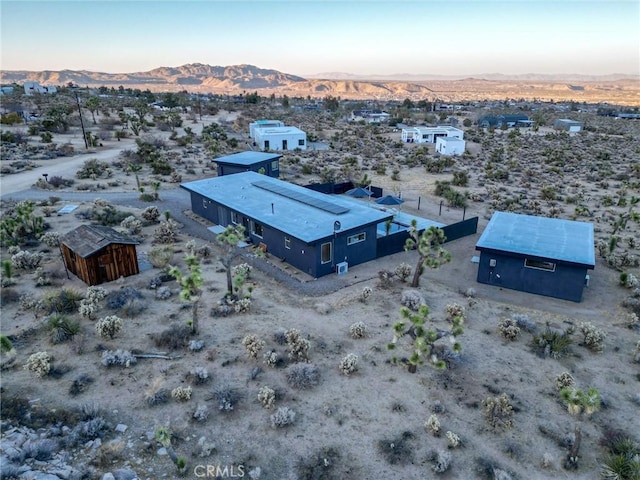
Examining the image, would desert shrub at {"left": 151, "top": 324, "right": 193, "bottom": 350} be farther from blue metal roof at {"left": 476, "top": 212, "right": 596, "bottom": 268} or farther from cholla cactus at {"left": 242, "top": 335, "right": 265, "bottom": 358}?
blue metal roof at {"left": 476, "top": 212, "right": 596, "bottom": 268}

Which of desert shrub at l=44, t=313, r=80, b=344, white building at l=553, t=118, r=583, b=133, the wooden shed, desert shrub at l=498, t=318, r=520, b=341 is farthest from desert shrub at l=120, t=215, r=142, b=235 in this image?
white building at l=553, t=118, r=583, b=133

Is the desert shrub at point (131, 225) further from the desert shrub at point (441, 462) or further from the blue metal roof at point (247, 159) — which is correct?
the desert shrub at point (441, 462)

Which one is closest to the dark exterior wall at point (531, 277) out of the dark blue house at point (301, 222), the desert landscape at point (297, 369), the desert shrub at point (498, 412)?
the desert landscape at point (297, 369)

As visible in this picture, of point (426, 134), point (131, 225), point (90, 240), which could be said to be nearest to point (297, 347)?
point (90, 240)

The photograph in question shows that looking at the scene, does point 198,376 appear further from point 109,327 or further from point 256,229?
point 256,229

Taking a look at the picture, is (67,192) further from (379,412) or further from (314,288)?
(379,412)

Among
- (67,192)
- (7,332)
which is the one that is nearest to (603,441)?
(7,332)
